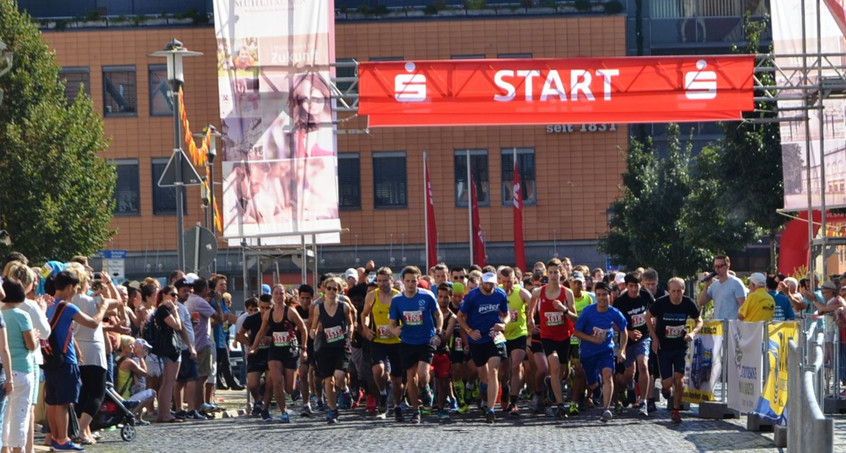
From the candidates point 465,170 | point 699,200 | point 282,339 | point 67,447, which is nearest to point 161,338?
point 282,339

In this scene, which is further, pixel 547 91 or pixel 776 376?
pixel 547 91

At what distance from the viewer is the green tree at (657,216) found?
46.0m

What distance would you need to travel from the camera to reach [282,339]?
17891mm

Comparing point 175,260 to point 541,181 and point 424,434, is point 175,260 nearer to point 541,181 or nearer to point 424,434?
point 541,181

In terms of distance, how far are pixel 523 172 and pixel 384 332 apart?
117 ft

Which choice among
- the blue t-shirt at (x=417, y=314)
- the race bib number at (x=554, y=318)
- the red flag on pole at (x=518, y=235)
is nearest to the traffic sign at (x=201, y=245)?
the blue t-shirt at (x=417, y=314)

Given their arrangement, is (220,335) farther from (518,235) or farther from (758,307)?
(518,235)

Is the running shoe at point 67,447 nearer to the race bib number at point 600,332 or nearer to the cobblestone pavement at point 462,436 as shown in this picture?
the cobblestone pavement at point 462,436

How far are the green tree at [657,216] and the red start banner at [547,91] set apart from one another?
2523 cm

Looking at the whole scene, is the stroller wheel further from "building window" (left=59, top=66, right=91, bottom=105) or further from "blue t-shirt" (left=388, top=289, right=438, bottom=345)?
"building window" (left=59, top=66, right=91, bottom=105)

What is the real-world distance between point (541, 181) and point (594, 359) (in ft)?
116

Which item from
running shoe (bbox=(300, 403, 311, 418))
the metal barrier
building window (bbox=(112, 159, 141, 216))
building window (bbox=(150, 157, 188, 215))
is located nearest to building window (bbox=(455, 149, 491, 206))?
building window (bbox=(150, 157, 188, 215))

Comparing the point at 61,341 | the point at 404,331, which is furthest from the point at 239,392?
the point at 61,341

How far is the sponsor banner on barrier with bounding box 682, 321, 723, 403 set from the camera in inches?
674
